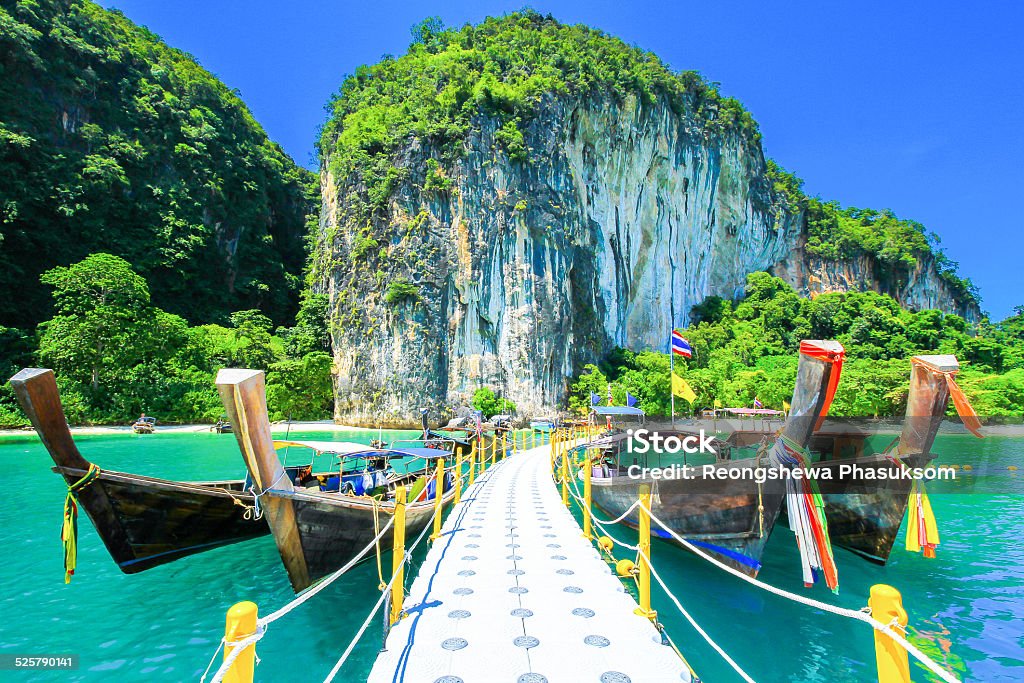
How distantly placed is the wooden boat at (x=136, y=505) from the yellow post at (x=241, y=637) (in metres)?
4.85

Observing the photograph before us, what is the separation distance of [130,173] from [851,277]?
80025 mm

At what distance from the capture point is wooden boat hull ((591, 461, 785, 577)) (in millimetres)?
7668

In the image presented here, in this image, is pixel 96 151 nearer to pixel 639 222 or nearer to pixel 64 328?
pixel 64 328

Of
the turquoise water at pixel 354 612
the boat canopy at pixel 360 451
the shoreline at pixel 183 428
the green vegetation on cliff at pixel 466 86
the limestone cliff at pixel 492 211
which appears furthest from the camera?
the green vegetation on cliff at pixel 466 86

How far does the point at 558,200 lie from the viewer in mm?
40188

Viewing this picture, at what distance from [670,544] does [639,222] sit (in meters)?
41.8

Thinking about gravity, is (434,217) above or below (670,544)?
above

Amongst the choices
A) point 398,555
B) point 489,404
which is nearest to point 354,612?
point 398,555

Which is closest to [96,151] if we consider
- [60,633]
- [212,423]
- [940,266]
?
[212,423]

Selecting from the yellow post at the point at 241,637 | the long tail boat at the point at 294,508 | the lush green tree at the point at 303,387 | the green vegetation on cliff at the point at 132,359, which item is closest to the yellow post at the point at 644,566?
the yellow post at the point at 241,637

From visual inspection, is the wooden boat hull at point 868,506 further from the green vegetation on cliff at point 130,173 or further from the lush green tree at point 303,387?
the green vegetation on cliff at point 130,173

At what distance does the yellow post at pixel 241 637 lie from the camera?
2.15m

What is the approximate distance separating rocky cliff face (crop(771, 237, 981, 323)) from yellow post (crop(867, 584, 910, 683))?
221 feet

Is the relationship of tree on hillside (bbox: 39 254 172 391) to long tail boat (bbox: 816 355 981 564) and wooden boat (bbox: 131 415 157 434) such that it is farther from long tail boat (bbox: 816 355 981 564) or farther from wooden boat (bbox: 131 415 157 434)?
long tail boat (bbox: 816 355 981 564)
